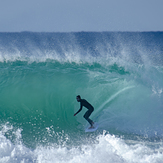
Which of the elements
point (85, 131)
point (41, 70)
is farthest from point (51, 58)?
point (85, 131)

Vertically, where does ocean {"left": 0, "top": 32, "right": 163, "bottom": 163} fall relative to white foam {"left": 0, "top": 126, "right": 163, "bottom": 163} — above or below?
above

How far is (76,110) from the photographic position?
7.52 m

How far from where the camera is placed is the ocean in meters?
5.74

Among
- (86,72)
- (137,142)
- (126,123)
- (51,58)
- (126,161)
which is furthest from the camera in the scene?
(51,58)

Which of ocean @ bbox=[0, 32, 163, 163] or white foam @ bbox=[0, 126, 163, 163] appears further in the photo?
ocean @ bbox=[0, 32, 163, 163]

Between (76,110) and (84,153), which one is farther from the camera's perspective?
(76,110)

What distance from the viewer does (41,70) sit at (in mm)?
8914

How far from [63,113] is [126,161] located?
9.55 ft

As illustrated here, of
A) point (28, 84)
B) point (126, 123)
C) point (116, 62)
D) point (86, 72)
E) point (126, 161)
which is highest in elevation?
point (116, 62)

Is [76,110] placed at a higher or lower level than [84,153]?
higher

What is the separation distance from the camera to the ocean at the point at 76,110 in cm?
574

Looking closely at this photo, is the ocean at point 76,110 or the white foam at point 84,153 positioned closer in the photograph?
the white foam at point 84,153

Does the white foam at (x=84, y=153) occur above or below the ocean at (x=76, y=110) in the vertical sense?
below

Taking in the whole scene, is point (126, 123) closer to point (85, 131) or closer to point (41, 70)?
point (85, 131)
